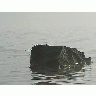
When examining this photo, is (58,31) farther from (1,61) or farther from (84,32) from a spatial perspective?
(1,61)

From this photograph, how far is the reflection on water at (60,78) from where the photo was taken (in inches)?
445

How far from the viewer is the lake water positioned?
450 inches

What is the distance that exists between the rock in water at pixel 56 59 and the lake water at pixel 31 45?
0.19 metres

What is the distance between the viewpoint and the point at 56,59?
39.9 feet

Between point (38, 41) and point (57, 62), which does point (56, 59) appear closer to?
point (57, 62)

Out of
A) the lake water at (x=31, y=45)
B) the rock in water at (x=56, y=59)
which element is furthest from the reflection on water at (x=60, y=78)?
the rock in water at (x=56, y=59)

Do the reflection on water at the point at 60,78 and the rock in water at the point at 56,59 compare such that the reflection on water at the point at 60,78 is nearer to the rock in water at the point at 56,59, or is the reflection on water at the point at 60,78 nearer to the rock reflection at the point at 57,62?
the rock reflection at the point at 57,62

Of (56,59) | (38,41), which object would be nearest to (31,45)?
(38,41)

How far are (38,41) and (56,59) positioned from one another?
80 cm

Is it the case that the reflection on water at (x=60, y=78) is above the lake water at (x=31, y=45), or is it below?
below

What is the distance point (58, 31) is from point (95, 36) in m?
1.15

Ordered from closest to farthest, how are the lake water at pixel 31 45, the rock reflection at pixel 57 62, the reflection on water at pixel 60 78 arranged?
the reflection on water at pixel 60 78 → the lake water at pixel 31 45 → the rock reflection at pixel 57 62

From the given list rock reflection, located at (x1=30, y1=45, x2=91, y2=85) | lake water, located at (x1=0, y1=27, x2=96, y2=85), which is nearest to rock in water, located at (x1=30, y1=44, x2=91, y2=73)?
rock reflection, located at (x1=30, y1=45, x2=91, y2=85)
